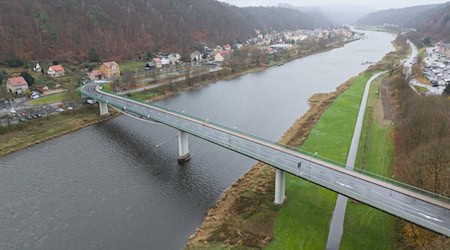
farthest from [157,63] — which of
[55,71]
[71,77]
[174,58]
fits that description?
[55,71]

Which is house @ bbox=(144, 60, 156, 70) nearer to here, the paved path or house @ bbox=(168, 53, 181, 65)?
house @ bbox=(168, 53, 181, 65)

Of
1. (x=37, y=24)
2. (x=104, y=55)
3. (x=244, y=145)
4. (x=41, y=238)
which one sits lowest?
(x=41, y=238)

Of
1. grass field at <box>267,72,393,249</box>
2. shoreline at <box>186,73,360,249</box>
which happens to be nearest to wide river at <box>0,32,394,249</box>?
shoreline at <box>186,73,360,249</box>

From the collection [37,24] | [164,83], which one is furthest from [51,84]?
[37,24]

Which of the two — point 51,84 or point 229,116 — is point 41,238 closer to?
point 229,116

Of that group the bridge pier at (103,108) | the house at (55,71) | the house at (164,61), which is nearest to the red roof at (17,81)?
the house at (55,71)

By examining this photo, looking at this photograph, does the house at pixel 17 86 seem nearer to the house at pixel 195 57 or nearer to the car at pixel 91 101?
the car at pixel 91 101
